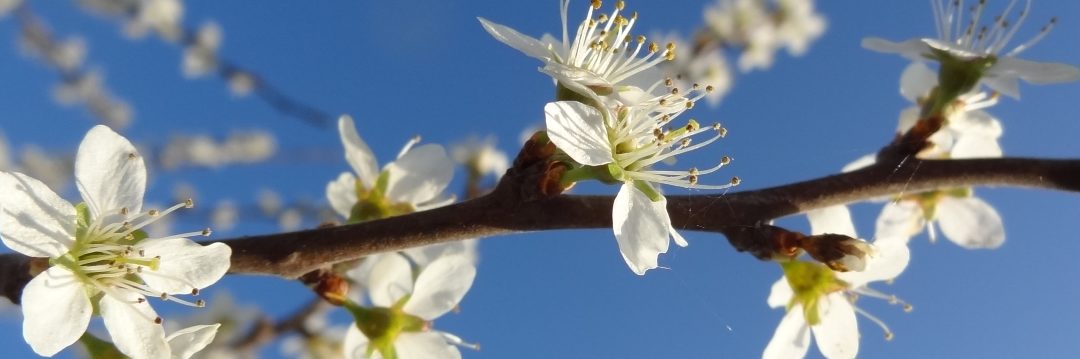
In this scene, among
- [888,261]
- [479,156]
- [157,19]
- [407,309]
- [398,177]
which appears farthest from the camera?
[157,19]

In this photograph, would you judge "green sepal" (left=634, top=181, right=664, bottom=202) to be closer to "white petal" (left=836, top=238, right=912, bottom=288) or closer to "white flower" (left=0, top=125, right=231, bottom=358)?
"white petal" (left=836, top=238, right=912, bottom=288)

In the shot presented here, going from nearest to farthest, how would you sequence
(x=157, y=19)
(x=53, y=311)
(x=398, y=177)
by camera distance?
(x=53, y=311) < (x=398, y=177) < (x=157, y=19)

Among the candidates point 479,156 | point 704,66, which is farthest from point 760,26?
point 479,156

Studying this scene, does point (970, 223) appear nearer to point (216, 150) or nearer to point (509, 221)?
point (509, 221)

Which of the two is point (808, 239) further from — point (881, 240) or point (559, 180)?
point (559, 180)

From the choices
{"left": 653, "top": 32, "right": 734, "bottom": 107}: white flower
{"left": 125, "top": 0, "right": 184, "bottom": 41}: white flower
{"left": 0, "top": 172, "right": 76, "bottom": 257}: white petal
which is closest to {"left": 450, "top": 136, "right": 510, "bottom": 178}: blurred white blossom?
{"left": 653, "top": 32, "right": 734, "bottom": 107}: white flower

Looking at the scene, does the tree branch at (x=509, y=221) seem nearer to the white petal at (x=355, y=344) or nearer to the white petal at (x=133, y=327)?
the white petal at (x=133, y=327)

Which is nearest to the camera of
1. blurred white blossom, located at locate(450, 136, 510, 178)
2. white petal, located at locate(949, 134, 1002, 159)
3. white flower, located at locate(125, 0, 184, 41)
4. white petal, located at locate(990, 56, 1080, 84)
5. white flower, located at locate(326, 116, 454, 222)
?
white petal, located at locate(990, 56, 1080, 84)
